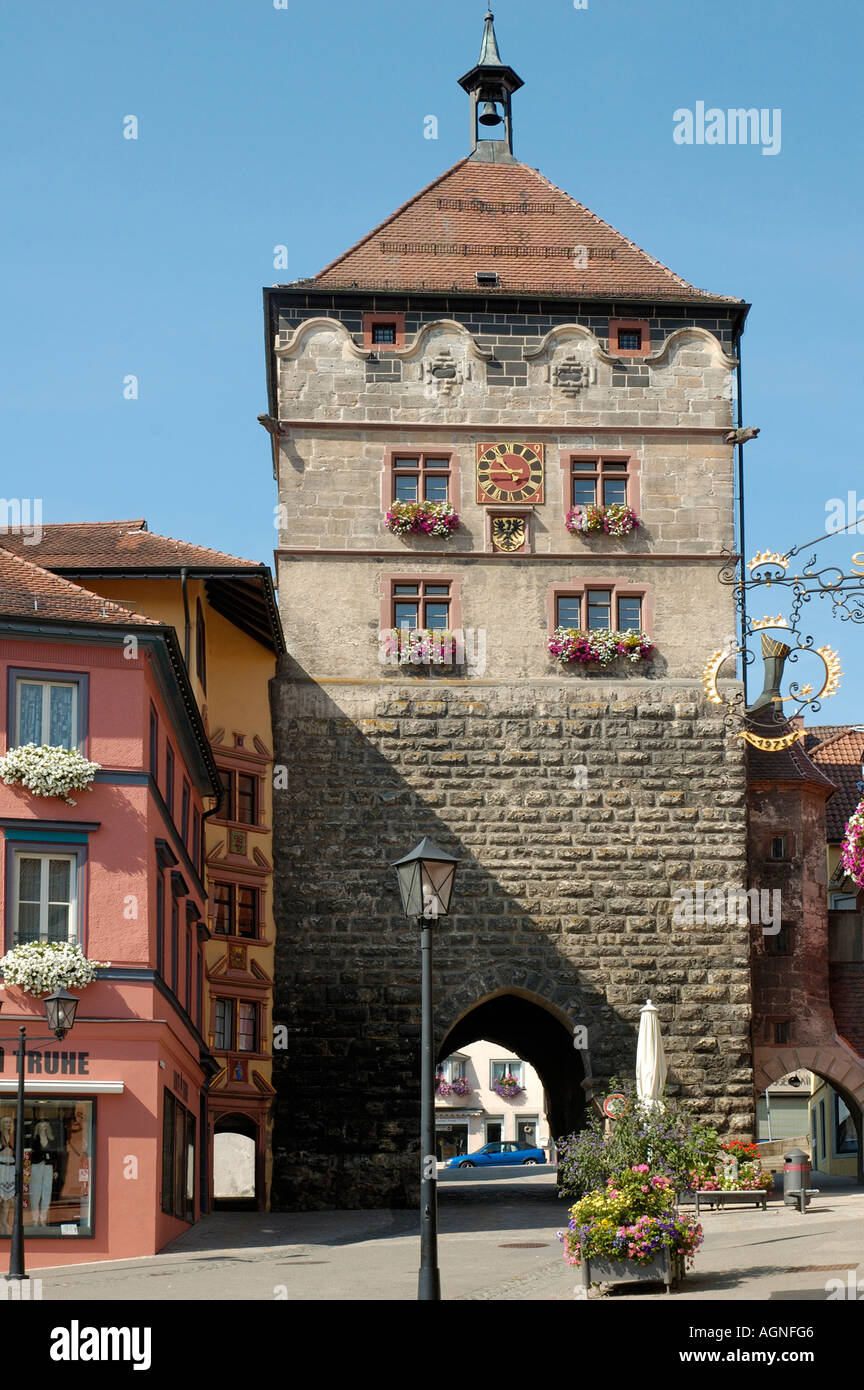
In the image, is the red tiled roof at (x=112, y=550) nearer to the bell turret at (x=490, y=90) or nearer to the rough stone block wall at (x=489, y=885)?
the rough stone block wall at (x=489, y=885)

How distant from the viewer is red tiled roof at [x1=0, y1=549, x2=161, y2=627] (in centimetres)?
2455

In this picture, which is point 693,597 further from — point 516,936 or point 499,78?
point 499,78

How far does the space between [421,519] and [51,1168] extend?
15.2m

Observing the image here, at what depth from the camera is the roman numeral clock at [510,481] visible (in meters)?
35.4

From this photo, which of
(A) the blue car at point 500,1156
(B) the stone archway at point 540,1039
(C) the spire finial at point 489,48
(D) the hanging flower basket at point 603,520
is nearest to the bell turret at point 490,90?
(C) the spire finial at point 489,48

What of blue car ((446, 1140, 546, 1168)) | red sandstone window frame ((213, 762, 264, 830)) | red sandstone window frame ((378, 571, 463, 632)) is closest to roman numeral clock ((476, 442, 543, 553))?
red sandstone window frame ((378, 571, 463, 632))

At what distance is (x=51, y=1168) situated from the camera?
2305 centimetres

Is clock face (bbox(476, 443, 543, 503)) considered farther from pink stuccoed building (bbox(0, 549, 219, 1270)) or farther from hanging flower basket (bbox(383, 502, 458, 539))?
pink stuccoed building (bbox(0, 549, 219, 1270))

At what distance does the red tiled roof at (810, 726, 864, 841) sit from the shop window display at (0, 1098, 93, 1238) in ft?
76.6

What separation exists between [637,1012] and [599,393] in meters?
10.7

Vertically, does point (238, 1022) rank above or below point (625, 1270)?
above

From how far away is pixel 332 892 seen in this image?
34000mm

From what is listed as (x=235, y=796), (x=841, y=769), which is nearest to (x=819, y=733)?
(x=841, y=769)

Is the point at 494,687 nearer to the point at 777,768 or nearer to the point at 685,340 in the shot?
the point at 777,768
